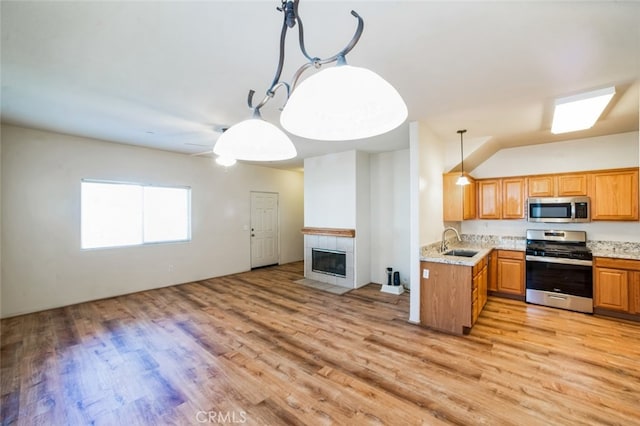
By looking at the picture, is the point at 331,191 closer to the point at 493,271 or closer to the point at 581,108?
the point at 493,271

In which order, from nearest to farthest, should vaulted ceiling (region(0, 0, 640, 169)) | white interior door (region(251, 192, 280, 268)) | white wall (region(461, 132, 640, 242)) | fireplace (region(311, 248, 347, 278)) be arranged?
vaulted ceiling (region(0, 0, 640, 169))
white wall (region(461, 132, 640, 242))
fireplace (region(311, 248, 347, 278))
white interior door (region(251, 192, 280, 268))

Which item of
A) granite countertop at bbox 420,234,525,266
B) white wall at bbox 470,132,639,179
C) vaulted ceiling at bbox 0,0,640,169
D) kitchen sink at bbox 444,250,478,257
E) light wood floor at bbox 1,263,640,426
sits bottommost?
light wood floor at bbox 1,263,640,426

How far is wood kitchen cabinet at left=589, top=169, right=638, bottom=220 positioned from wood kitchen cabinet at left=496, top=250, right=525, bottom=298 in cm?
119

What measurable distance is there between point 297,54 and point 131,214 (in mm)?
4638

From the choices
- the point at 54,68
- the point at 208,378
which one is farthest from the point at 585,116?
the point at 54,68

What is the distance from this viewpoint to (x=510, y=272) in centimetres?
434

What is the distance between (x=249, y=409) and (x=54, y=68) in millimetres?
3235

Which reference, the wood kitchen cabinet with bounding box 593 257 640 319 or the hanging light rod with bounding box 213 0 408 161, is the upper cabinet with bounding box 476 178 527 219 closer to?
the wood kitchen cabinet with bounding box 593 257 640 319

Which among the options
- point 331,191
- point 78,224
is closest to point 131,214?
point 78,224

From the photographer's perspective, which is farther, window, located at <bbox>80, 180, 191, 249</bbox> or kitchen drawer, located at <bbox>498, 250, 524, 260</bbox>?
window, located at <bbox>80, 180, 191, 249</bbox>

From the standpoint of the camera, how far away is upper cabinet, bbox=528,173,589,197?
4.06 m

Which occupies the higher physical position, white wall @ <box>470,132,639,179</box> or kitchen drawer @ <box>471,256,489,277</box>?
white wall @ <box>470,132,639,179</box>

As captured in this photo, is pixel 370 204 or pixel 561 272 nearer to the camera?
pixel 561 272

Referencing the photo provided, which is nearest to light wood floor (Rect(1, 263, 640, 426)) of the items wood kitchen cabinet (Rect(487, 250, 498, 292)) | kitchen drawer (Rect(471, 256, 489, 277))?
wood kitchen cabinet (Rect(487, 250, 498, 292))
